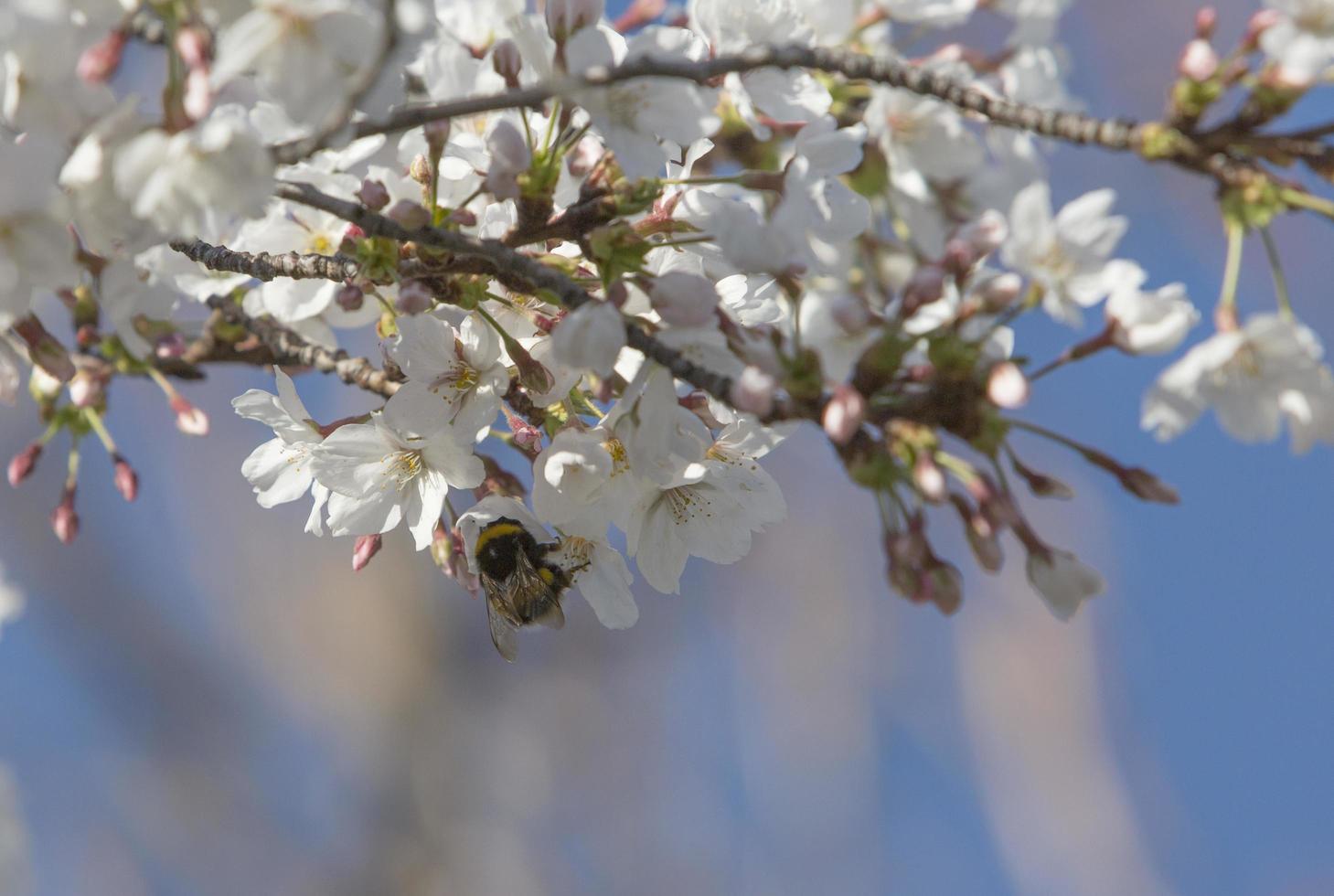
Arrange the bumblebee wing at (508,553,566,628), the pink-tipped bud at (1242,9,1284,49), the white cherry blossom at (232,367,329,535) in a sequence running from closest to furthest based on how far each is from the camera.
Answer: the pink-tipped bud at (1242,9,1284,49), the white cherry blossom at (232,367,329,535), the bumblebee wing at (508,553,566,628)

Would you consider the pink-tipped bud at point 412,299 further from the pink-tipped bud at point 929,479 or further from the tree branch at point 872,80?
the pink-tipped bud at point 929,479

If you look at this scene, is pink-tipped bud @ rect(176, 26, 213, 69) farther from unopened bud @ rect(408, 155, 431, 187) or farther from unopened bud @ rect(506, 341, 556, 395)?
unopened bud @ rect(506, 341, 556, 395)

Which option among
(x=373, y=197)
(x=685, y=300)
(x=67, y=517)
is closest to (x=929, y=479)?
(x=685, y=300)

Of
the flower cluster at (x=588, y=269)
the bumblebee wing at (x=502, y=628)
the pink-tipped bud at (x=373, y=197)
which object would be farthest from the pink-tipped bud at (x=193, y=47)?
the bumblebee wing at (x=502, y=628)

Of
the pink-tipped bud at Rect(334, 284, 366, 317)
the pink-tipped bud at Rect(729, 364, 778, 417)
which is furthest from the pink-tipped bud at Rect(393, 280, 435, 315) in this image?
the pink-tipped bud at Rect(729, 364, 778, 417)

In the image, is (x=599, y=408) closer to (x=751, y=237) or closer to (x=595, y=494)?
(x=595, y=494)

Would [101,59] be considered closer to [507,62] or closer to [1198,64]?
[507,62]

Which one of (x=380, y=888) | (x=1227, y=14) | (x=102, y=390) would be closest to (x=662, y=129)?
(x=102, y=390)
